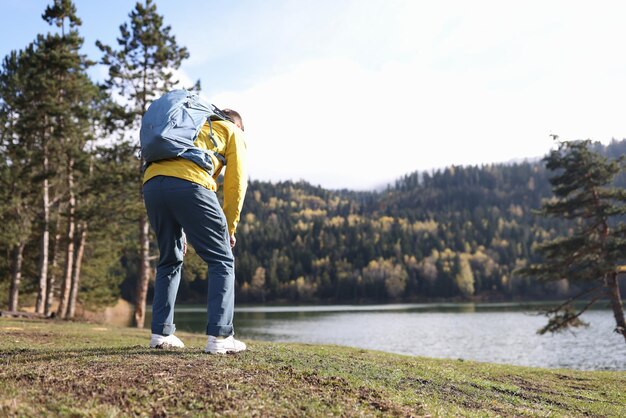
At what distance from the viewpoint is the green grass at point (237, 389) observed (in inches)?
148

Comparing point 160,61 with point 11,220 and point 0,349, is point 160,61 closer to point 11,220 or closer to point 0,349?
point 11,220

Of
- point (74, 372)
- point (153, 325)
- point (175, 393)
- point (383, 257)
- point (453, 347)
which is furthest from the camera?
point (383, 257)

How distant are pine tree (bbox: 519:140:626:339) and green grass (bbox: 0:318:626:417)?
16975mm

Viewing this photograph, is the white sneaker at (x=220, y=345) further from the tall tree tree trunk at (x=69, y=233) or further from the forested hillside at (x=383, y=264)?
the forested hillside at (x=383, y=264)

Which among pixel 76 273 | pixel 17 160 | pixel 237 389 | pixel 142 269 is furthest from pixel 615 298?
pixel 17 160

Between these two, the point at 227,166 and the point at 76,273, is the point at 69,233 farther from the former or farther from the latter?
the point at 227,166

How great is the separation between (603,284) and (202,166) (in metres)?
22.4

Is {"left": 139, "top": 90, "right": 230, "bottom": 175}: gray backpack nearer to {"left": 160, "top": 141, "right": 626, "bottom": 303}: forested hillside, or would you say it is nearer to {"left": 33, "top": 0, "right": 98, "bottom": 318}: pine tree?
{"left": 33, "top": 0, "right": 98, "bottom": 318}: pine tree

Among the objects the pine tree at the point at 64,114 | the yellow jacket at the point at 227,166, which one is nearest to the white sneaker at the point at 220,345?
the yellow jacket at the point at 227,166

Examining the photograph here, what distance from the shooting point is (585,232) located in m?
23.1

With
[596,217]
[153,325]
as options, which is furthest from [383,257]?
[153,325]

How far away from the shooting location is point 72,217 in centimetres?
2294

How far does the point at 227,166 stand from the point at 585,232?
22.2 m

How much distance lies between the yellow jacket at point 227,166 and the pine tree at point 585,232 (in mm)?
20429
